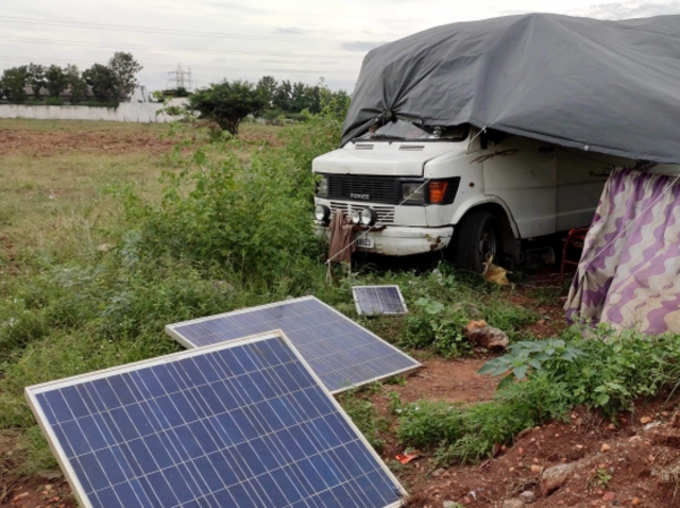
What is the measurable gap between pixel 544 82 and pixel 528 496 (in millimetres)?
4994

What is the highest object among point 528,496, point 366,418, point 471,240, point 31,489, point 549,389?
point 471,240

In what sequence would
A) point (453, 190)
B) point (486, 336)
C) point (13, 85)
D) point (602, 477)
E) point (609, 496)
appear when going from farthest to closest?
1. point (13, 85)
2. point (453, 190)
3. point (486, 336)
4. point (602, 477)
5. point (609, 496)

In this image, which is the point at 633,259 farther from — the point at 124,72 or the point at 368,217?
the point at 124,72

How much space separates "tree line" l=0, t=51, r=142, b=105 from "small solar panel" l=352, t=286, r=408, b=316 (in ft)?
221

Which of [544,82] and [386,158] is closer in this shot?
[544,82]

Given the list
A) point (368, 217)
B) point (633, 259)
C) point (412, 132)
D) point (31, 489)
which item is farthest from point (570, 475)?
point (412, 132)

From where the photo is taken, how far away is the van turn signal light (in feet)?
25.0

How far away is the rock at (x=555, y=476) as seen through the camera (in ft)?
11.0

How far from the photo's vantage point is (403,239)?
25.6ft

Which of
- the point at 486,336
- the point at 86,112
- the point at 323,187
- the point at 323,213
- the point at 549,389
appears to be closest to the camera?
the point at 549,389

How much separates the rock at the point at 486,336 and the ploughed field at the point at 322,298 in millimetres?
66

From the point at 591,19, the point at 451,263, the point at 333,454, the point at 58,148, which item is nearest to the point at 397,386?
the point at 333,454

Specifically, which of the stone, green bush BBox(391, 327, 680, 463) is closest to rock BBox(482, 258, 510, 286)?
green bush BBox(391, 327, 680, 463)

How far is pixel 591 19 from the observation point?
9.05 m
